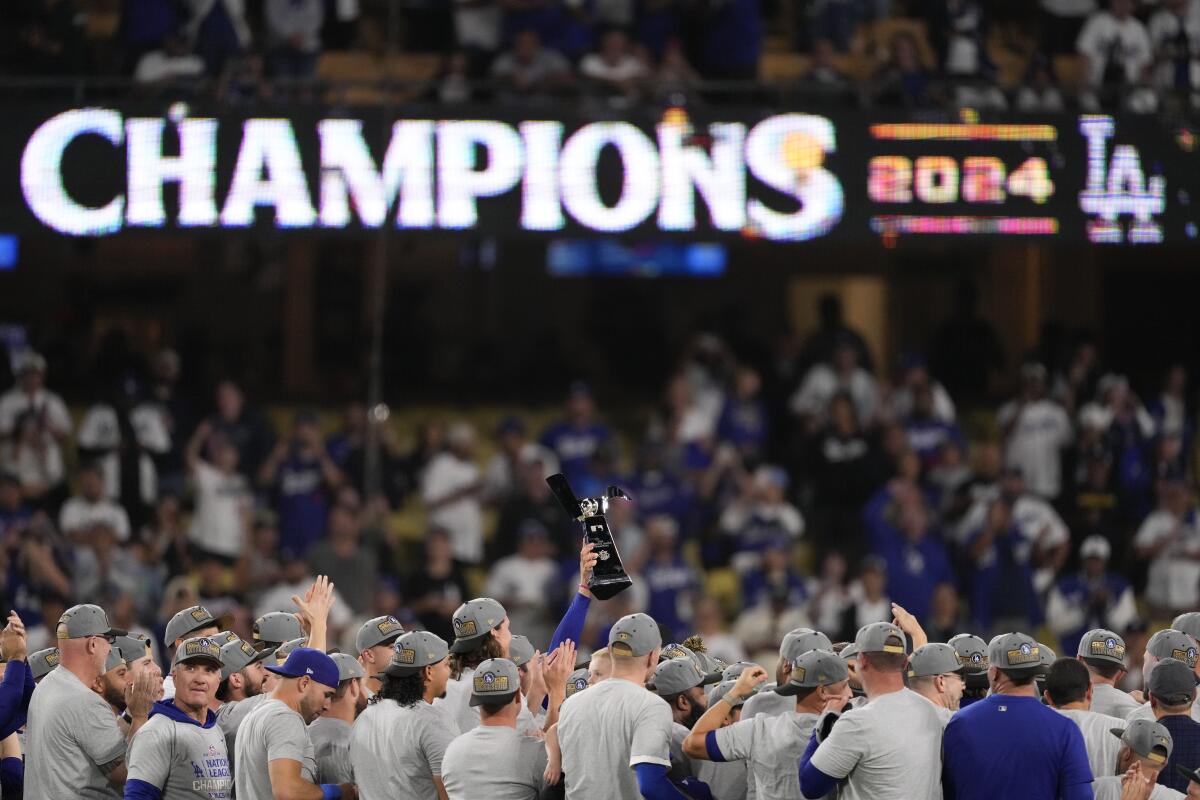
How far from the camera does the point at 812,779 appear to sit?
6570mm

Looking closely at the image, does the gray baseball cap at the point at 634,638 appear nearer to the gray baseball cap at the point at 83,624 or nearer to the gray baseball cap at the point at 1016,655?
the gray baseball cap at the point at 1016,655

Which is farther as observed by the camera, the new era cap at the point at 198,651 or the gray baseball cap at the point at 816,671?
the new era cap at the point at 198,651

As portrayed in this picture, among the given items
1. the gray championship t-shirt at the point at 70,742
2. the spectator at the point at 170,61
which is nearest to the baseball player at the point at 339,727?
the gray championship t-shirt at the point at 70,742

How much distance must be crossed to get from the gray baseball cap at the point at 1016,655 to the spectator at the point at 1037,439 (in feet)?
34.1

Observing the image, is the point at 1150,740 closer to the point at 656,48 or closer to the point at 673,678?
the point at 673,678

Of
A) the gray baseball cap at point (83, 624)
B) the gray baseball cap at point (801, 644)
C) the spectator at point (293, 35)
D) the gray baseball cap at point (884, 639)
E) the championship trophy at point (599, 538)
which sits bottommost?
the gray baseball cap at point (801, 644)

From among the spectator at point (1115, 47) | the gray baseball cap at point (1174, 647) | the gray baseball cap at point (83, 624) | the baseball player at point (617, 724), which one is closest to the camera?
the baseball player at point (617, 724)

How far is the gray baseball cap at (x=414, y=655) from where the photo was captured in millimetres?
7129

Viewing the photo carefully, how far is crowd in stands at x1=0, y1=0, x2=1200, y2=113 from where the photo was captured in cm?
1592

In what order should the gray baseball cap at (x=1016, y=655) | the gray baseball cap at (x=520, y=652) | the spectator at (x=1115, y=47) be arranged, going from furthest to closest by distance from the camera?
1. the spectator at (x=1115, y=47)
2. the gray baseball cap at (x=520, y=652)
3. the gray baseball cap at (x=1016, y=655)

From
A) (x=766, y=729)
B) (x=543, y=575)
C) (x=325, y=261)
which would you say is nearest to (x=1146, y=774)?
(x=766, y=729)

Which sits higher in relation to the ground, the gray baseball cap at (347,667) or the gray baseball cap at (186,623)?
the gray baseball cap at (186,623)

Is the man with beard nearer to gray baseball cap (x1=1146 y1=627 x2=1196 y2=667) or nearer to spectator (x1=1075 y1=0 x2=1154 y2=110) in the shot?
gray baseball cap (x1=1146 y1=627 x2=1196 y2=667)

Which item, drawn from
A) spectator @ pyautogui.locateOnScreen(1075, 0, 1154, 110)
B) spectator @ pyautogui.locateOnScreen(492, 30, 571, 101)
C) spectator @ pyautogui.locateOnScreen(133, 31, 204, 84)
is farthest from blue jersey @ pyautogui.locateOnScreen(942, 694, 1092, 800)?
spectator @ pyautogui.locateOnScreen(1075, 0, 1154, 110)
